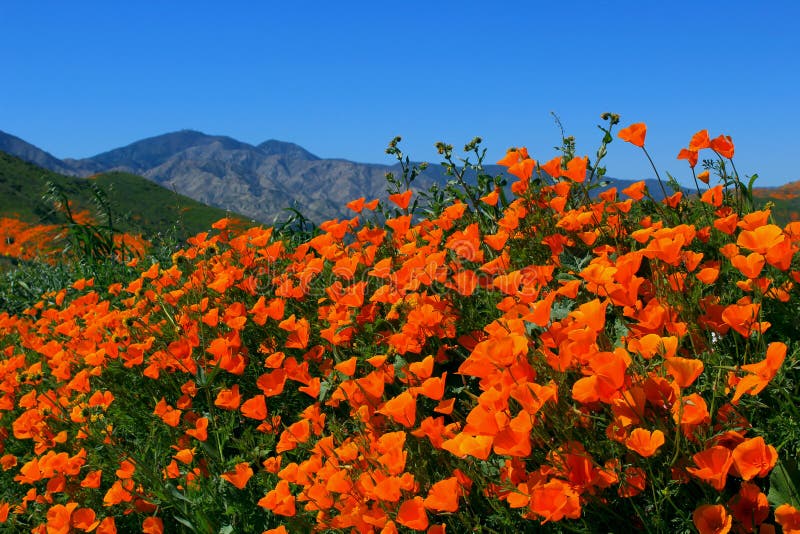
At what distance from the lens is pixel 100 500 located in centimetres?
269

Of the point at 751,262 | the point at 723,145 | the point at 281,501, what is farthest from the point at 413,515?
the point at 723,145

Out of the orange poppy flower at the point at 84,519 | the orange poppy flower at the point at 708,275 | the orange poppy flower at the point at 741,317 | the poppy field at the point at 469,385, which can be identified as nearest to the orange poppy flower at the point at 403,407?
the poppy field at the point at 469,385

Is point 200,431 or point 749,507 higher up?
point 749,507

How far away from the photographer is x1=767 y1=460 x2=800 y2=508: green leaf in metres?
1.48

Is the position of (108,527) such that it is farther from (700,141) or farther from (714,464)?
(700,141)

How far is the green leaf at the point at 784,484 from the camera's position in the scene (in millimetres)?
1477

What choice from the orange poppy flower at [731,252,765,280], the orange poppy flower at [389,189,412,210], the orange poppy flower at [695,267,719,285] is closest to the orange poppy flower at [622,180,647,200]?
the orange poppy flower at [695,267,719,285]

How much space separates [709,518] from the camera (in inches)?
54.6

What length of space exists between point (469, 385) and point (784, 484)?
107cm

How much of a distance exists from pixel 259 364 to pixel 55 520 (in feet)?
3.26

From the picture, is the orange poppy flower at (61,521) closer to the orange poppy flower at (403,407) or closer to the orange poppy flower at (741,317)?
the orange poppy flower at (403,407)

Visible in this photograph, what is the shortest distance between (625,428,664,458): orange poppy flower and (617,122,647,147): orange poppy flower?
4.65 ft

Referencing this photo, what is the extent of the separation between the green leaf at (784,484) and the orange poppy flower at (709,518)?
20cm

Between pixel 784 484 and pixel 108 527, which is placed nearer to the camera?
pixel 784 484
